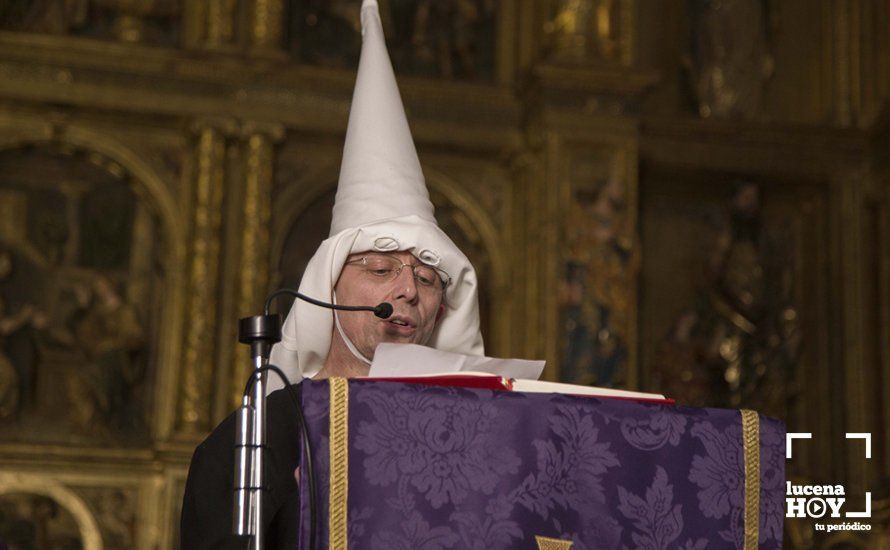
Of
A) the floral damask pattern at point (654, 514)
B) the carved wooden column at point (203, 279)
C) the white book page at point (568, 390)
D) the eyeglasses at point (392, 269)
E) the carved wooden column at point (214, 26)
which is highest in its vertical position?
the carved wooden column at point (214, 26)

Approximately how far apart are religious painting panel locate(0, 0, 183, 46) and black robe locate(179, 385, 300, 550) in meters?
5.58

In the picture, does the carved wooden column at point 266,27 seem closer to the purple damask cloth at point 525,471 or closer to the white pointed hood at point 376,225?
the white pointed hood at point 376,225

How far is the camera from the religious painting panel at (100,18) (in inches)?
321

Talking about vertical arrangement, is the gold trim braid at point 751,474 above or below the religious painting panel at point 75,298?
below

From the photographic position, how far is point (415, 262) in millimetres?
3688

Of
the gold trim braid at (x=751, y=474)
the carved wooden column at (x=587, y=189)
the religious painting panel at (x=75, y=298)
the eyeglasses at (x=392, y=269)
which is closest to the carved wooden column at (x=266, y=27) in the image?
the religious painting panel at (x=75, y=298)

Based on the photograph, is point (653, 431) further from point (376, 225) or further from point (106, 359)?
point (106, 359)

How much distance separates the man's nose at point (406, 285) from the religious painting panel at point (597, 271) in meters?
4.24

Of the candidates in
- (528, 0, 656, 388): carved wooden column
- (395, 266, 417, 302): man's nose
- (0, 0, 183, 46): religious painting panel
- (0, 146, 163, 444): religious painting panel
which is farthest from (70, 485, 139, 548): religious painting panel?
(395, 266, 417, 302): man's nose

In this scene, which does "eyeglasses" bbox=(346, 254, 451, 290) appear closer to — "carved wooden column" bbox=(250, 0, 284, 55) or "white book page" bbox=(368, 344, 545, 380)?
"white book page" bbox=(368, 344, 545, 380)

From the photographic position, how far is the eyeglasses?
A: 12.0 feet

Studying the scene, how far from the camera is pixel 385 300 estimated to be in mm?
3547

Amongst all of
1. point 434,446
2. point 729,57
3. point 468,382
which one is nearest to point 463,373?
point 468,382

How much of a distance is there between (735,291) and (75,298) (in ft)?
12.6
